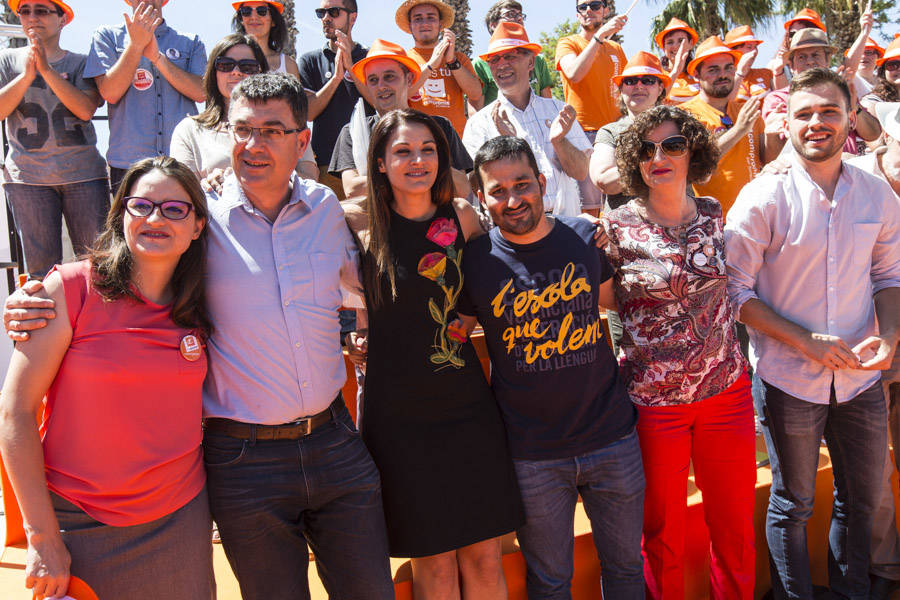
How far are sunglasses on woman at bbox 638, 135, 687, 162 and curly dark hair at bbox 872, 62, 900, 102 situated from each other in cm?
448

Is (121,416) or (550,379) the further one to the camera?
(550,379)

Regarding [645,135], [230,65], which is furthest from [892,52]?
[230,65]

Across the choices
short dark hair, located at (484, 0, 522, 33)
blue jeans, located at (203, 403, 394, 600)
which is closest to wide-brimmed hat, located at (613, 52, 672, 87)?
short dark hair, located at (484, 0, 522, 33)

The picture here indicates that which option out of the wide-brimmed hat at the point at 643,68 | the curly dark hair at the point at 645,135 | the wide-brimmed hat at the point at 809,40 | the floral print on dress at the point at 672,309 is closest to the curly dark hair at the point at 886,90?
the wide-brimmed hat at the point at 809,40

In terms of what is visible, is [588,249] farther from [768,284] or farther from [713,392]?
[768,284]

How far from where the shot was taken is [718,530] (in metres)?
2.93

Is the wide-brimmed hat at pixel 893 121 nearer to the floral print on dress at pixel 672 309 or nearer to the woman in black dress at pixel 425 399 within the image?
the floral print on dress at pixel 672 309

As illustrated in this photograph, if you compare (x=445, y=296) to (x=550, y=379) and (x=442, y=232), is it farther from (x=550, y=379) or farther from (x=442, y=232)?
(x=550, y=379)

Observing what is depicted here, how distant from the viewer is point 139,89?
426 cm

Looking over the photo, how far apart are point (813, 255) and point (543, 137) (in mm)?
2083

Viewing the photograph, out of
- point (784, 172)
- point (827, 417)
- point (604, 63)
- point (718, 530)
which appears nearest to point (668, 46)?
point (604, 63)

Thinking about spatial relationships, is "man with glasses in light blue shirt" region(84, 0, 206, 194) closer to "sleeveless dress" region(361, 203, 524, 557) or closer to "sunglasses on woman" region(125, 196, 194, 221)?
"sunglasses on woman" region(125, 196, 194, 221)

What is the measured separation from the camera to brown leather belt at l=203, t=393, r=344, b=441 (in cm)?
224

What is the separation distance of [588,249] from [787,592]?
2019 mm
